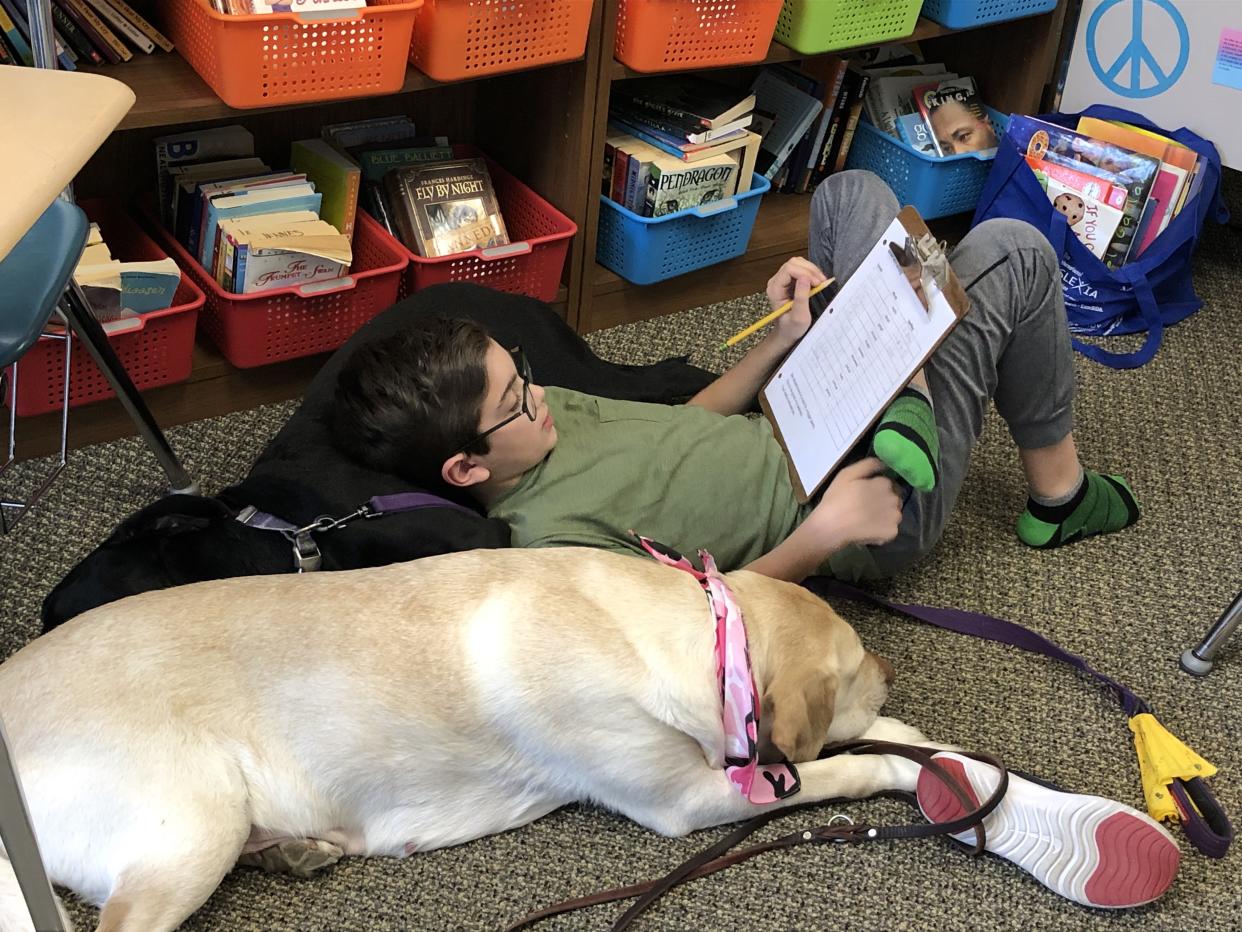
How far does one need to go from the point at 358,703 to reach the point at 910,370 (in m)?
0.72

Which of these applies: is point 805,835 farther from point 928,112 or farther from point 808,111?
point 928,112

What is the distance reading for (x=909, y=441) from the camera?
149cm

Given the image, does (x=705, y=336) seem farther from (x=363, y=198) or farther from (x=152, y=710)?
(x=152, y=710)

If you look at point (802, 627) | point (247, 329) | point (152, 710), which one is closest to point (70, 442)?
point (247, 329)

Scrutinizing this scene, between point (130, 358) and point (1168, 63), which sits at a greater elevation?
point (1168, 63)

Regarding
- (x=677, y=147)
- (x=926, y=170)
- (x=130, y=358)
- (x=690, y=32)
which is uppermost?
(x=690, y=32)

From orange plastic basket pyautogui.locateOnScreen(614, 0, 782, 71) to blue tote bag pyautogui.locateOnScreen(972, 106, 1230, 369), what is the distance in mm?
695

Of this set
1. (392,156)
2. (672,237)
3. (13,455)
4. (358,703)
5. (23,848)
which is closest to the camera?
(23,848)

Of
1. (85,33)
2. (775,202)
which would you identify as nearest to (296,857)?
(85,33)

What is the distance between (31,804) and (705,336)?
5.14 ft

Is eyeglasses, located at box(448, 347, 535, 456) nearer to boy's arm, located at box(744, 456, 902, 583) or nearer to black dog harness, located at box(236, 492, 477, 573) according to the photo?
black dog harness, located at box(236, 492, 477, 573)

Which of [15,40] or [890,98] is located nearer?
[15,40]

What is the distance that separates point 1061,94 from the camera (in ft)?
9.33

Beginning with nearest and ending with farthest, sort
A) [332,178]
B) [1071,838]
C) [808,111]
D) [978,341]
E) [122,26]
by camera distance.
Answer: [1071,838] < [978,341] < [122,26] < [332,178] < [808,111]
